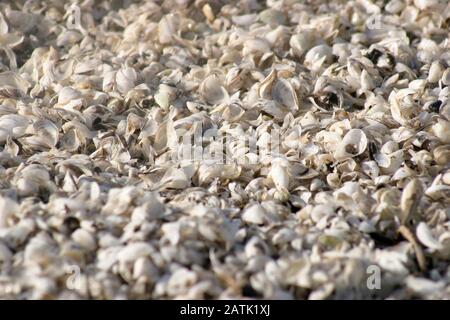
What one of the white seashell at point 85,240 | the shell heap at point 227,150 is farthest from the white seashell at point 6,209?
the white seashell at point 85,240

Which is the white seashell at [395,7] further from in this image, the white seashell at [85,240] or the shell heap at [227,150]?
the white seashell at [85,240]

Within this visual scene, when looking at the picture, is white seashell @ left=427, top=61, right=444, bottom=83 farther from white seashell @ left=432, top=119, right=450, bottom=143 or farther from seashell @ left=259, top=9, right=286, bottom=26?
seashell @ left=259, top=9, right=286, bottom=26

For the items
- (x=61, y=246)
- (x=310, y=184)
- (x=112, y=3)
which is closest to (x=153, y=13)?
(x=112, y=3)

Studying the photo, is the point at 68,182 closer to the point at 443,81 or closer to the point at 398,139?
the point at 398,139

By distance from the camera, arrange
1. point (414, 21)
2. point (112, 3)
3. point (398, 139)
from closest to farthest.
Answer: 1. point (398, 139)
2. point (414, 21)
3. point (112, 3)

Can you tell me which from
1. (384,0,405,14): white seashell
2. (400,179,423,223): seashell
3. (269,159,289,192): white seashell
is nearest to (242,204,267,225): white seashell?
(269,159,289,192): white seashell

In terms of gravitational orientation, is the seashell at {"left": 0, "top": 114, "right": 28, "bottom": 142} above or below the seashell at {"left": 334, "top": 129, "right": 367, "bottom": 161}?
above

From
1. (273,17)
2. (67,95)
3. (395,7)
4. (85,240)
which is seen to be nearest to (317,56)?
(273,17)

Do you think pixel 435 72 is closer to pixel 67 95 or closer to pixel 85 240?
pixel 67 95
